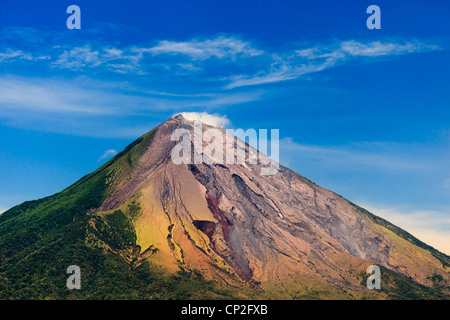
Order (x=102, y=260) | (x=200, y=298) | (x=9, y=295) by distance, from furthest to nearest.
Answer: (x=102, y=260), (x=200, y=298), (x=9, y=295)

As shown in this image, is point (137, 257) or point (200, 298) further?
point (137, 257)

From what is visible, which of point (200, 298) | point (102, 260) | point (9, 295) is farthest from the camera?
point (102, 260)

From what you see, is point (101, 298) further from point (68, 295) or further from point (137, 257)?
point (137, 257)

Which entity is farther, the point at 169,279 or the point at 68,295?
the point at 169,279
